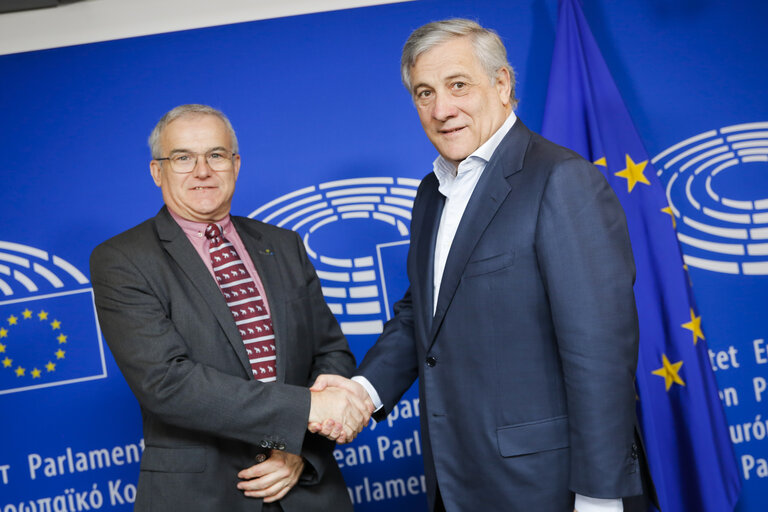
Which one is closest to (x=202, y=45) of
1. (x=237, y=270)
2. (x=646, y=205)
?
(x=237, y=270)

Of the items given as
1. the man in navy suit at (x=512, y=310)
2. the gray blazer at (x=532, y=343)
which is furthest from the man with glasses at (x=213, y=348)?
the gray blazer at (x=532, y=343)

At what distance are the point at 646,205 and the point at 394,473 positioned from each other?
1.81 m

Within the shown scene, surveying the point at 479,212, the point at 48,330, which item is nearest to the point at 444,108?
the point at 479,212

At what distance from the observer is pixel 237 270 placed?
235 centimetres

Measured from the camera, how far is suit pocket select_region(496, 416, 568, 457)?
6.07 feet

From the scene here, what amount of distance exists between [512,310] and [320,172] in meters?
2.01

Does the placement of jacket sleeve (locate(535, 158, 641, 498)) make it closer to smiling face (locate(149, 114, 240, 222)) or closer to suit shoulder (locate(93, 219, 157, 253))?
smiling face (locate(149, 114, 240, 222))

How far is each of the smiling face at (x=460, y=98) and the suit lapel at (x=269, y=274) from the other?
2.37 feet

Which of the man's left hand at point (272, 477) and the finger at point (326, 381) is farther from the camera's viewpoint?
the finger at point (326, 381)

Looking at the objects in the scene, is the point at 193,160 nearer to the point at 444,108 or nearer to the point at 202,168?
the point at 202,168

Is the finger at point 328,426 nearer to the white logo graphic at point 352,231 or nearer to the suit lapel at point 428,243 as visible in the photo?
the suit lapel at point 428,243

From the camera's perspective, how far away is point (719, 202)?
3709 millimetres

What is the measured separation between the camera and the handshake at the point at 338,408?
218cm

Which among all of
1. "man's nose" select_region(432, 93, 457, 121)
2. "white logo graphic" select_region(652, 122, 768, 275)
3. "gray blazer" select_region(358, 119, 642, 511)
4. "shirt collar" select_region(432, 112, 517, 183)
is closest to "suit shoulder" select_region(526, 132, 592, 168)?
"gray blazer" select_region(358, 119, 642, 511)
